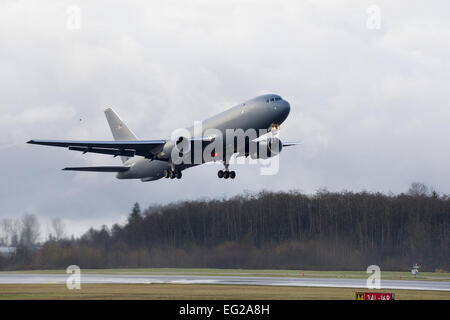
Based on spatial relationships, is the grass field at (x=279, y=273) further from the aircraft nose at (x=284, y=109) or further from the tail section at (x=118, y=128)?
the aircraft nose at (x=284, y=109)

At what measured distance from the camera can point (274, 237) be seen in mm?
76562

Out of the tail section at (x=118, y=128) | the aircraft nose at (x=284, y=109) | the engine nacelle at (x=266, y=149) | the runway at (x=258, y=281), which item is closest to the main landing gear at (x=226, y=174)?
the engine nacelle at (x=266, y=149)

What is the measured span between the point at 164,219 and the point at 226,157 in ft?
70.8

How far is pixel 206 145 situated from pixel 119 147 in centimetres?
715

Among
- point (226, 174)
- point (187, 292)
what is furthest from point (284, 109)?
point (187, 292)

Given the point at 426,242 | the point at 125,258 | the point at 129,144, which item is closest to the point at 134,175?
the point at 129,144

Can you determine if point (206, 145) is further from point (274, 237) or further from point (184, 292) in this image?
point (274, 237)

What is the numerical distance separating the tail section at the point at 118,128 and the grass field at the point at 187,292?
19877mm

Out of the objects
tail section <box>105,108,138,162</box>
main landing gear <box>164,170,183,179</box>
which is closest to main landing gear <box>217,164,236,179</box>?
main landing gear <box>164,170,183,179</box>

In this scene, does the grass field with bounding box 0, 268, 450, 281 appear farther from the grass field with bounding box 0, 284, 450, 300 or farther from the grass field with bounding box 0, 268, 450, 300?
the grass field with bounding box 0, 284, 450, 300

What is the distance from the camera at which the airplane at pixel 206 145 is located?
165 feet
